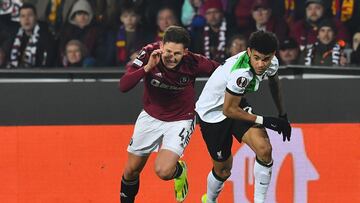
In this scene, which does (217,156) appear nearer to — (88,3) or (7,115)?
(7,115)

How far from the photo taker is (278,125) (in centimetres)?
820

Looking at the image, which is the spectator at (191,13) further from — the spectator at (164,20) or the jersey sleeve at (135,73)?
the jersey sleeve at (135,73)

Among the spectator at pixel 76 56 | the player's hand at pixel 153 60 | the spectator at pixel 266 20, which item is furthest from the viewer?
the spectator at pixel 266 20

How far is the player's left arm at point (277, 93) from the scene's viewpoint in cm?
860

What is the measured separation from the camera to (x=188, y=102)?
884 cm

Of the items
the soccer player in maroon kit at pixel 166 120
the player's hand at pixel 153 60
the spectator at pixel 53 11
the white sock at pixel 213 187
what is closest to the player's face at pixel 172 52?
the soccer player in maroon kit at pixel 166 120

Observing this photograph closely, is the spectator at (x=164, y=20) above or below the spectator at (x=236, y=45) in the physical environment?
above

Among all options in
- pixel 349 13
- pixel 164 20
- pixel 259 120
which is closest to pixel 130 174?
pixel 259 120

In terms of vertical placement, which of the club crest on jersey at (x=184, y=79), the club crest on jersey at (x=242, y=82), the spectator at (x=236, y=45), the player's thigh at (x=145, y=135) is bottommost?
the player's thigh at (x=145, y=135)

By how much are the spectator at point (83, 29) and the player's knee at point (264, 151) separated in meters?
4.05

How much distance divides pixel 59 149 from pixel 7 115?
23.1 inches

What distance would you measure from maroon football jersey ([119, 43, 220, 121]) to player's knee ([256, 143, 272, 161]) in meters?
0.92

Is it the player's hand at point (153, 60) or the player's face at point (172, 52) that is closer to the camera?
the player's hand at point (153, 60)

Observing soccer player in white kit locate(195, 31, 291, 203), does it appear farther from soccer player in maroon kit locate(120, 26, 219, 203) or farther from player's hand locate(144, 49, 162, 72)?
player's hand locate(144, 49, 162, 72)
